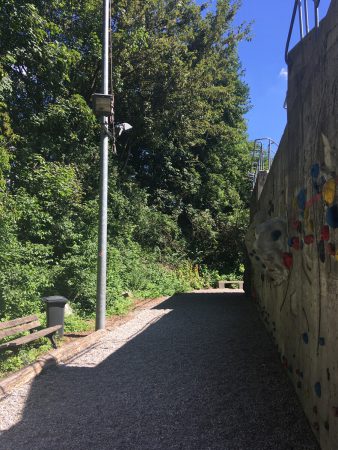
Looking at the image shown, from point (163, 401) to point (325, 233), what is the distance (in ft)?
9.14

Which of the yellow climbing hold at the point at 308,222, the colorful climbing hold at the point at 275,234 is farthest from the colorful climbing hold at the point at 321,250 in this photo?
the colorful climbing hold at the point at 275,234

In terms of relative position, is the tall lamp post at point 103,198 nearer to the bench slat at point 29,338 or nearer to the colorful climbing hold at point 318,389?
the bench slat at point 29,338

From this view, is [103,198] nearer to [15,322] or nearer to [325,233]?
[15,322]

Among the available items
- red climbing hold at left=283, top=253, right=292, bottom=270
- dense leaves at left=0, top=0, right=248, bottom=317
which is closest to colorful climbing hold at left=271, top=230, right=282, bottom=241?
red climbing hold at left=283, top=253, right=292, bottom=270

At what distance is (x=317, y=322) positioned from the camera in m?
3.52

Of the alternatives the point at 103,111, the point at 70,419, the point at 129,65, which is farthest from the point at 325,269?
the point at 129,65

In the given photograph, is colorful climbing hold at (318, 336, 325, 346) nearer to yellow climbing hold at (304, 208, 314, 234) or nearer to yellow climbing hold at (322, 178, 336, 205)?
A: yellow climbing hold at (304, 208, 314, 234)

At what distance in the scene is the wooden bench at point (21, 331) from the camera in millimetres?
6105

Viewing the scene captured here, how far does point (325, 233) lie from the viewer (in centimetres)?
311

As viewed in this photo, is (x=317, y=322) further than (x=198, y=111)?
No

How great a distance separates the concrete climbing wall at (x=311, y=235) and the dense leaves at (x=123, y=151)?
17.2 feet

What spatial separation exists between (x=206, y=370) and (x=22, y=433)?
105 inches

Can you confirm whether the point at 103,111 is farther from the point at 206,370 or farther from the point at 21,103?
the point at 21,103

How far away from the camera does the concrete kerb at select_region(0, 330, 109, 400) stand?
16.9 ft
